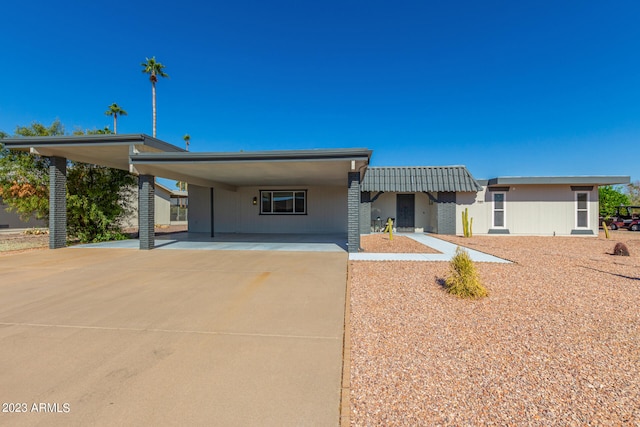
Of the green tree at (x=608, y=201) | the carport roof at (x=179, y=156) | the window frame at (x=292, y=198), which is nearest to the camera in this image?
the carport roof at (x=179, y=156)

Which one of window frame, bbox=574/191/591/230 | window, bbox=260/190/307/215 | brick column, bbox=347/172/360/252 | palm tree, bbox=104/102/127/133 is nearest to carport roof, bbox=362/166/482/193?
window, bbox=260/190/307/215

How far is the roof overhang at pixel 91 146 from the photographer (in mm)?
8969

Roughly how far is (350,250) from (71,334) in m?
6.97

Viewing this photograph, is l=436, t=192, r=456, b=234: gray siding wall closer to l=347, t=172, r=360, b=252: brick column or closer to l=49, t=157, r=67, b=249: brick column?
l=347, t=172, r=360, b=252: brick column

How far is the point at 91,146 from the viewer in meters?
9.10

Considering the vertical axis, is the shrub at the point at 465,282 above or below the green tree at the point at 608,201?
below

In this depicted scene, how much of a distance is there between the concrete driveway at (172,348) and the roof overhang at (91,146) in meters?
4.32

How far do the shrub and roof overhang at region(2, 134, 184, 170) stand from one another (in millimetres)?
9346

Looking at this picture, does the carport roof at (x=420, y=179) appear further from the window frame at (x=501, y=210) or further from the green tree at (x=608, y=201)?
the green tree at (x=608, y=201)

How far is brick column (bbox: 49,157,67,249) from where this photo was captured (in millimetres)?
10422

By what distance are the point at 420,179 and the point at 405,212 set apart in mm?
2027

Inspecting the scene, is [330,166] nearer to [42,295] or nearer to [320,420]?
[42,295]


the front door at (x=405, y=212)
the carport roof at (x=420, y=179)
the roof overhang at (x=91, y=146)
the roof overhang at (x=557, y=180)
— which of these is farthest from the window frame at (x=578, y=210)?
the roof overhang at (x=91, y=146)

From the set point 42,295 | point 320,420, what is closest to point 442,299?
point 320,420
